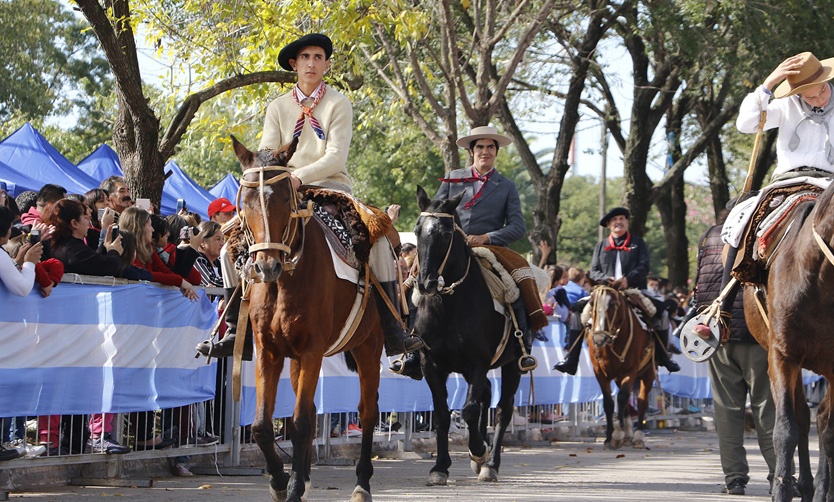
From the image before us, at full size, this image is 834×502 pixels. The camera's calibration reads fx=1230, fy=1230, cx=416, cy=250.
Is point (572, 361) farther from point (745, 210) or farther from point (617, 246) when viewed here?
point (745, 210)

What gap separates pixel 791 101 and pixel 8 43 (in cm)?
4463

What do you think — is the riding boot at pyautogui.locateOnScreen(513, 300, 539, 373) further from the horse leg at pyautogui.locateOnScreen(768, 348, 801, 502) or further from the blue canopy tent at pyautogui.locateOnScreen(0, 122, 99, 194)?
the blue canopy tent at pyautogui.locateOnScreen(0, 122, 99, 194)

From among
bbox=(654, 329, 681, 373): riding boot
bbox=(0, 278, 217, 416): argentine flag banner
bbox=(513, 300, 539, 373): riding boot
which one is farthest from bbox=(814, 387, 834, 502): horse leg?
bbox=(654, 329, 681, 373): riding boot

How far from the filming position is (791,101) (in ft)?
31.2

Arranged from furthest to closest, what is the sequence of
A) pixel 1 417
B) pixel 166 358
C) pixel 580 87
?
pixel 580 87 → pixel 166 358 → pixel 1 417

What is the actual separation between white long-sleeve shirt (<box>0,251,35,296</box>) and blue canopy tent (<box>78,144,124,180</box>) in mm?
10345

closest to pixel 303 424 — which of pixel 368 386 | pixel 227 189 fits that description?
pixel 368 386

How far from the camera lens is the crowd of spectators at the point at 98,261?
9.44m

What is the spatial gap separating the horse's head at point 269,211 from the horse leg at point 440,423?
3.54 meters

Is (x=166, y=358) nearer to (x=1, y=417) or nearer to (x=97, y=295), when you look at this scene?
(x=97, y=295)

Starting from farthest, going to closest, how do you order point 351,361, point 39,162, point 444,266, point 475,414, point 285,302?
point 39,162 < point 444,266 < point 475,414 < point 351,361 < point 285,302

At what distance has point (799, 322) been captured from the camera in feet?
27.7

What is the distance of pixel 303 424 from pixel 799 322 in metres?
3.49

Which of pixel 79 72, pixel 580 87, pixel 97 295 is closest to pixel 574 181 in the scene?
pixel 79 72
